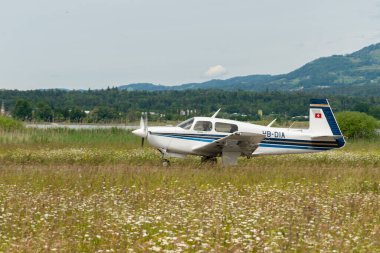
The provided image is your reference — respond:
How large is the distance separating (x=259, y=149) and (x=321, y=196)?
24.8ft

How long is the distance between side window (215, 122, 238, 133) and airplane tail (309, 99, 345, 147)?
280 centimetres

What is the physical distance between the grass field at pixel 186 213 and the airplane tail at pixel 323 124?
4325 millimetres

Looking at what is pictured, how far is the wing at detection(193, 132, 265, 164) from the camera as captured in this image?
15.4 metres

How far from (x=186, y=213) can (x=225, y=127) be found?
921cm

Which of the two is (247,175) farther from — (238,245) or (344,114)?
(344,114)

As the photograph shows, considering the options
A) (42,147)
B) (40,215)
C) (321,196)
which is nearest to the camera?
(40,215)

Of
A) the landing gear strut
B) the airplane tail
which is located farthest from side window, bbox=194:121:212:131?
the airplane tail

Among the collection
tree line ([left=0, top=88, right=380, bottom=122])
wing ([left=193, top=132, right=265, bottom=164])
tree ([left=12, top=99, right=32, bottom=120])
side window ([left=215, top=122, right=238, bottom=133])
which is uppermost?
tree line ([left=0, top=88, right=380, bottom=122])

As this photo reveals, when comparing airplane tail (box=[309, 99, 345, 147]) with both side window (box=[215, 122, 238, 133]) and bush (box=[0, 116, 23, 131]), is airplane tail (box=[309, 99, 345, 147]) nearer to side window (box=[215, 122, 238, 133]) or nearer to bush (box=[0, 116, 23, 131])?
side window (box=[215, 122, 238, 133])

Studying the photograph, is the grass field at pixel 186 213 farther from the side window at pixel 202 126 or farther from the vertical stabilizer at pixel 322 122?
the vertical stabilizer at pixel 322 122

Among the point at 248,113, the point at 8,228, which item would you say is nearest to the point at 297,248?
the point at 8,228

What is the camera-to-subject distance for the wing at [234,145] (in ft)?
50.4

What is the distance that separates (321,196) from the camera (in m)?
8.99

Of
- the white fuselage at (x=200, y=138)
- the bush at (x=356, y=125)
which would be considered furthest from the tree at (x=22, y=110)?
the white fuselage at (x=200, y=138)
